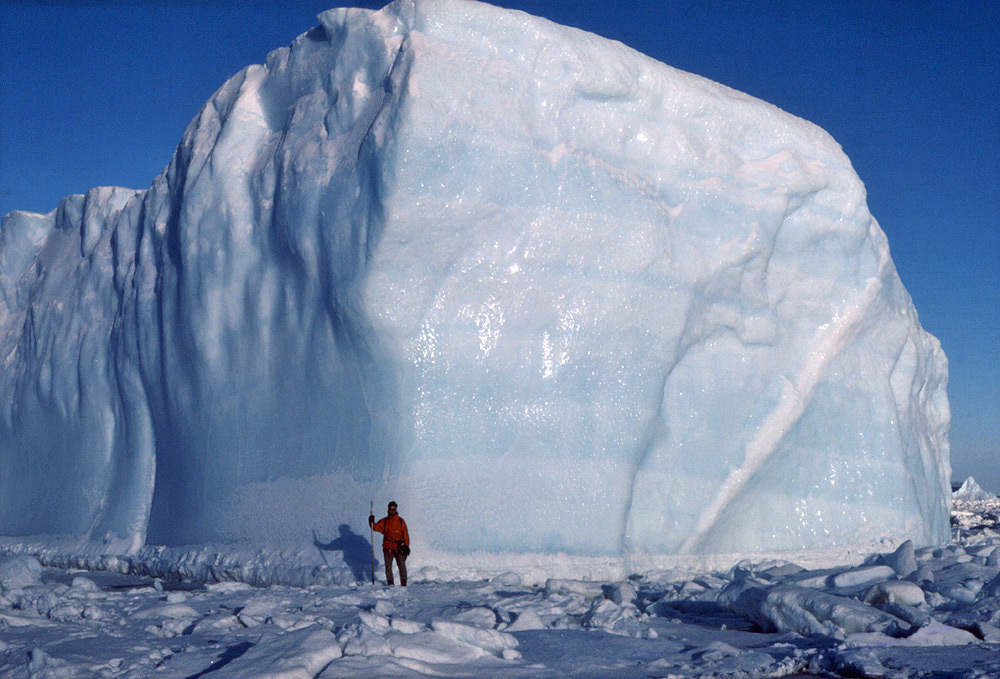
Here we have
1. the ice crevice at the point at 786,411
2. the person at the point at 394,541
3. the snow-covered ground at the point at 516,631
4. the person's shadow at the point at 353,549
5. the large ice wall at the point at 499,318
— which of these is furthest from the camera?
the ice crevice at the point at 786,411

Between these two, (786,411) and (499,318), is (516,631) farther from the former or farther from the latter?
(786,411)

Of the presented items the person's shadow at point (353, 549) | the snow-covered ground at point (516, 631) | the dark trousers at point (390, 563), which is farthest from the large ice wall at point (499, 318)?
the snow-covered ground at point (516, 631)

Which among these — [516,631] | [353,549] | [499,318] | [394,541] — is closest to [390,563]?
[394,541]

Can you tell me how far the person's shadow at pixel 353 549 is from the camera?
24.1ft

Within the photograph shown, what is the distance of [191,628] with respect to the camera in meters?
4.96

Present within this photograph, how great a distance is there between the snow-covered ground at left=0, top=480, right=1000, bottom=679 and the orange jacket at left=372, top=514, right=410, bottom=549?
38 cm

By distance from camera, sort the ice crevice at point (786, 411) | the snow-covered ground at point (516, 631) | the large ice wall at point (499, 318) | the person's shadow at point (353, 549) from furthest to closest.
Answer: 1. the ice crevice at point (786, 411)
2. the large ice wall at point (499, 318)
3. the person's shadow at point (353, 549)
4. the snow-covered ground at point (516, 631)

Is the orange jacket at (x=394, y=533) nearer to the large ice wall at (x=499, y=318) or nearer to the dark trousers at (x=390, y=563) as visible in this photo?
the dark trousers at (x=390, y=563)

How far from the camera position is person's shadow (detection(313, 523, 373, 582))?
734 cm

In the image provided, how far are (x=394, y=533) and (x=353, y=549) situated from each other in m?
0.80

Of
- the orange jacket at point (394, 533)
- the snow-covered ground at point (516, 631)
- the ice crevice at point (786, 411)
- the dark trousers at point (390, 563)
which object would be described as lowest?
the snow-covered ground at point (516, 631)

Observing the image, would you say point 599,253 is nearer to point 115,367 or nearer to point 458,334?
point 458,334

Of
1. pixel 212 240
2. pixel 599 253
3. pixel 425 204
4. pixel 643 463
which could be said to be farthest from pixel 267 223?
pixel 643 463

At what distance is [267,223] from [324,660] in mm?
5648
